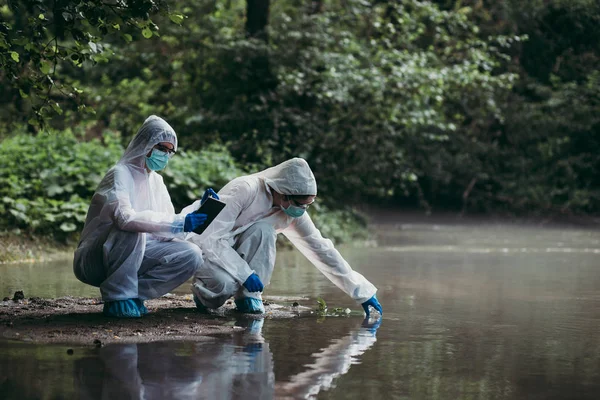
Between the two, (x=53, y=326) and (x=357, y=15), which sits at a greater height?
(x=357, y=15)

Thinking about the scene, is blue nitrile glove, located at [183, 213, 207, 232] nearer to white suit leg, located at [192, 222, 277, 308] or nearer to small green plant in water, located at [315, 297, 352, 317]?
white suit leg, located at [192, 222, 277, 308]

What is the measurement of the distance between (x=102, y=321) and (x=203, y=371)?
184 cm

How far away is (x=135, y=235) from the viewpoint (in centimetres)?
686

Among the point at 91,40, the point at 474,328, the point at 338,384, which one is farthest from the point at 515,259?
the point at 338,384

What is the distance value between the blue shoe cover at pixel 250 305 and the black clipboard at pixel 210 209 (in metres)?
0.88

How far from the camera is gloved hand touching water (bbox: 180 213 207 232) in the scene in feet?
22.3

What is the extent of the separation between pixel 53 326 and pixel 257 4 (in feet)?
44.0

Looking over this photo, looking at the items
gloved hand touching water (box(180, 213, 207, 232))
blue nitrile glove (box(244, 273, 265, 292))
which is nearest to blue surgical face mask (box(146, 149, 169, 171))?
gloved hand touching water (box(180, 213, 207, 232))

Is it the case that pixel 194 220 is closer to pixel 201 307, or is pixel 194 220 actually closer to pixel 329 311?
pixel 201 307

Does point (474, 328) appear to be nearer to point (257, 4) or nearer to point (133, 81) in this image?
point (257, 4)

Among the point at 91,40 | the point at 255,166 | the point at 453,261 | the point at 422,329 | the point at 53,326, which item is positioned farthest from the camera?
the point at 255,166

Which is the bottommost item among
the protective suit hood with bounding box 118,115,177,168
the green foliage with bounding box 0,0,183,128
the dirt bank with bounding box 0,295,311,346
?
the dirt bank with bounding box 0,295,311,346

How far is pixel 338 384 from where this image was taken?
4.84m

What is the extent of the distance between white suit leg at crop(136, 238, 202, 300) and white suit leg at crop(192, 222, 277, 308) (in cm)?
21
